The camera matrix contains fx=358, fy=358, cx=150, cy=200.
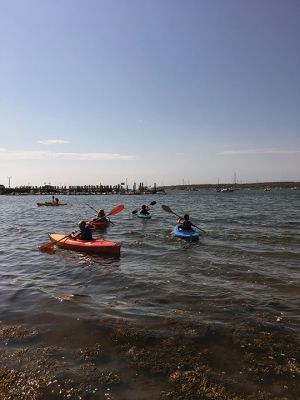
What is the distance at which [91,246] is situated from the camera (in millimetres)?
14742

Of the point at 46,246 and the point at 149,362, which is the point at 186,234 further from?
the point at 149,362

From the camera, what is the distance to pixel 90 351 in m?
6.20

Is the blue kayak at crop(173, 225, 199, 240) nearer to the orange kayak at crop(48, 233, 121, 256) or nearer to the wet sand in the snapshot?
the orange kayak at crop(48, 233, 121, 256)

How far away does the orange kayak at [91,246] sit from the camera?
47.2ft

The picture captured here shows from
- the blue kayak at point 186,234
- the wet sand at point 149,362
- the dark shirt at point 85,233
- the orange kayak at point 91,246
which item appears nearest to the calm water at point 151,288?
the wet sand at point 149,362

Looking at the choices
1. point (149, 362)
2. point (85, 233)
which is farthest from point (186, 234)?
point (149, 362)

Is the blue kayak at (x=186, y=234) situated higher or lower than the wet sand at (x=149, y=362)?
higher

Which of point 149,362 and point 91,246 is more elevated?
point 91,246

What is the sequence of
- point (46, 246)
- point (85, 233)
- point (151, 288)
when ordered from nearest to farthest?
point (151, 288) → point (85, 233) → point (46, 246)

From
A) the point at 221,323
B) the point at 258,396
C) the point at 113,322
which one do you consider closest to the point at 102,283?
the point at 113,322

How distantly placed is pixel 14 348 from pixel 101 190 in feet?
353

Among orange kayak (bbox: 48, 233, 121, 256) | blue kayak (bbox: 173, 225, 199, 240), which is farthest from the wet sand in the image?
blue kayak (bbox: 173, 225, 199, 240)

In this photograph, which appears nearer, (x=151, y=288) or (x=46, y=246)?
(x=151, y=288)

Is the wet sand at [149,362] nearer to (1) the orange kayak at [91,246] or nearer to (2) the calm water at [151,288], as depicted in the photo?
(2) the calm water at [151,288]
